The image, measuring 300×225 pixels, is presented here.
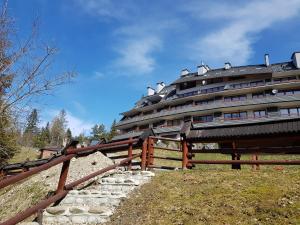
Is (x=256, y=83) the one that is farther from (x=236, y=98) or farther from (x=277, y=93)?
(x=277, y=93)

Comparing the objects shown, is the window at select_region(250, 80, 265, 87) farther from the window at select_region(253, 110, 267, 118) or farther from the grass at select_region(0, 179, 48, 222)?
the grass at select_region(0, 179, 48, 222)

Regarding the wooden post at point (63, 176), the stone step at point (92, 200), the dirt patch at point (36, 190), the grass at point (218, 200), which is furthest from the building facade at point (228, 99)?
the wooden post at point (63, 176)

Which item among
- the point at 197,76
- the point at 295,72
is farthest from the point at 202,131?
the point at 197,76

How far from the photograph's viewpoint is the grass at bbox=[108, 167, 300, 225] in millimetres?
5719

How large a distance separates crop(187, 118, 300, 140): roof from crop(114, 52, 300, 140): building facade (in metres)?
31.2

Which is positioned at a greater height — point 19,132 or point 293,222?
point 19,132

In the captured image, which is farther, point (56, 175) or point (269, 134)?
point (56, 175)

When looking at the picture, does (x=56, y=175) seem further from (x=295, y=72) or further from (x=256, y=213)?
(x=295, y=72)

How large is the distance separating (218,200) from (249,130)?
142 inches

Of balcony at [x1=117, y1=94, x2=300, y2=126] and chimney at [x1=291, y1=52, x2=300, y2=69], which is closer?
balcony at [x1=117, y1=94, x2=300, y2=126]

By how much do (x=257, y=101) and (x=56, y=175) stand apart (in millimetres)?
36086

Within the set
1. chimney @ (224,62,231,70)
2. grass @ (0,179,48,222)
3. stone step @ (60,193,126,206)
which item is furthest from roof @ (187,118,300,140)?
chimney @ (224,62,231,70)

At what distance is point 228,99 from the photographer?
4672 centimetres

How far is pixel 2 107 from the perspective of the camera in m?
11.1
